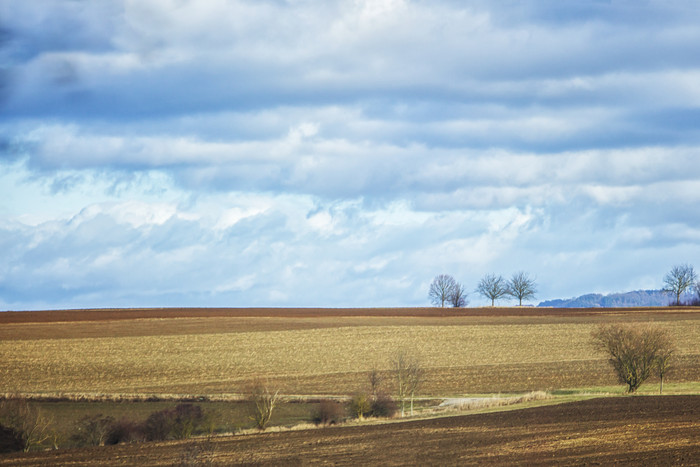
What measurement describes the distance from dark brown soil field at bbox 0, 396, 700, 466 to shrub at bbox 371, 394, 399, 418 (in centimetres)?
609

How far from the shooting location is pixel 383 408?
146ft

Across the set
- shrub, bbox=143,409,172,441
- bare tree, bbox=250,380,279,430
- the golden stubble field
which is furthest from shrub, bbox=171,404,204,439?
the golden stubble field

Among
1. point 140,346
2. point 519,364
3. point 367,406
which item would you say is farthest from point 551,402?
point 140,346

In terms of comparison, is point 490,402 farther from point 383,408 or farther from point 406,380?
point 406,380

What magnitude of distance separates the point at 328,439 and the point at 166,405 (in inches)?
740

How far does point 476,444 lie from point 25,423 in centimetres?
2358

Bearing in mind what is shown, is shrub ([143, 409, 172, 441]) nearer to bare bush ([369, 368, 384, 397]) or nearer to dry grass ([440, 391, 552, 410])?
bare bush ([369, 368, 384, 397])

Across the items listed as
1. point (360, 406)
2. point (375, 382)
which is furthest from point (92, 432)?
point (375, 382)

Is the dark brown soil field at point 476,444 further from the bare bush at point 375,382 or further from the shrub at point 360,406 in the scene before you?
the bare bush at point 375,382

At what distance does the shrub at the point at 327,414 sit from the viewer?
41.9 meters

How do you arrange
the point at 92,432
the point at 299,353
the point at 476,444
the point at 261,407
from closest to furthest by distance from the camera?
the point at 476,444, the point at 92,432, the point at 261,407, the point at 299,353

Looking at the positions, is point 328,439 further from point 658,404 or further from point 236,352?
point 236,352

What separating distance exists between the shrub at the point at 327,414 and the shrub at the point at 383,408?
2.20m

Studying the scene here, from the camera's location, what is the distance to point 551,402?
4312 cm
